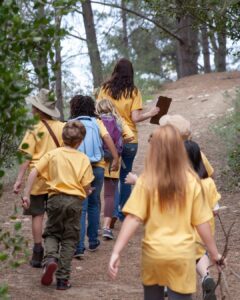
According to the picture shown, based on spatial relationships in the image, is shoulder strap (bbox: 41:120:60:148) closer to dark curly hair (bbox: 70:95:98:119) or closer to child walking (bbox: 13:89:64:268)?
child walking (bbox: 13:89:64:268)

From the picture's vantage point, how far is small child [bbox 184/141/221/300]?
5.61 m

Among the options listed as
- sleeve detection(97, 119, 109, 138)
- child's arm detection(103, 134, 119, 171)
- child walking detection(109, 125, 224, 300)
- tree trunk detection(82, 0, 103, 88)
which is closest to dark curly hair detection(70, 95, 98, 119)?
sleeve detection(97, 119, 109, 138)

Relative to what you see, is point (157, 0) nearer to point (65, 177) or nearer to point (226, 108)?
point (65, 177)

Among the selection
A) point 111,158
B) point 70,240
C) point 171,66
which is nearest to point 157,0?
point 111,158

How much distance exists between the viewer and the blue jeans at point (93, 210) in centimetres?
739

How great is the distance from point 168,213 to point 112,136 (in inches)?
131

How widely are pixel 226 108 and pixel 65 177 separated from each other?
1237 cm

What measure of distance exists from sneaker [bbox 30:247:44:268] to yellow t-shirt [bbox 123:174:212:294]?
2.57m

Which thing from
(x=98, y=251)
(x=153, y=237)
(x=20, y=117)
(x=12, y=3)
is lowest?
(x=98, y=251)

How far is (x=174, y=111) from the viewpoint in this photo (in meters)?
19.2

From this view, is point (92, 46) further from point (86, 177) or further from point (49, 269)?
point (49, 269)

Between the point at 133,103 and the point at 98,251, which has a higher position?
the point at 133,103

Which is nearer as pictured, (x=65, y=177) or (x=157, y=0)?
(x=65, y=177)

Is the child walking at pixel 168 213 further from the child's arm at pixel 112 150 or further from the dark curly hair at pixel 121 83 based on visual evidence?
the dark curly hair at pixel 121 83
